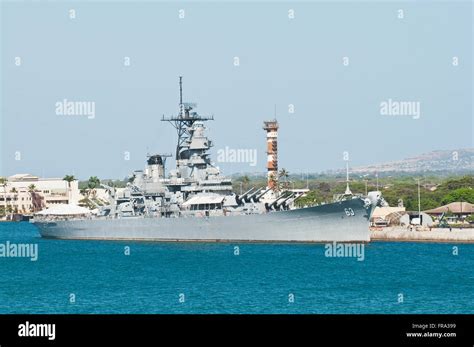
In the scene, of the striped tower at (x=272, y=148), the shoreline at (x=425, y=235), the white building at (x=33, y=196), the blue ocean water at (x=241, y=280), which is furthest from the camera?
the white building at (x=33, y=196)

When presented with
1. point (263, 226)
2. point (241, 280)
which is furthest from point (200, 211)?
point (241, 280)

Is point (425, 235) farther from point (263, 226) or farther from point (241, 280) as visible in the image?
point (241, 280)

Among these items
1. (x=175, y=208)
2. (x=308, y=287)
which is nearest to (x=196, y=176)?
(x=175, y=208)

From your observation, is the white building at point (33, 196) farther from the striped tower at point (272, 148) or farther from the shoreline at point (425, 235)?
the shoreline at point (425, 235)

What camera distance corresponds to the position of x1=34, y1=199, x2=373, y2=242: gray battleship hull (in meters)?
64.1

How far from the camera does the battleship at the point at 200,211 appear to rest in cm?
6444

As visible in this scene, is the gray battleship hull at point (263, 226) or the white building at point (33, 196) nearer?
the gray battleship hull at point (263, 226)

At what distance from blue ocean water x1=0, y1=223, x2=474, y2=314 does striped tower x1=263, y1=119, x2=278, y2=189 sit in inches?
1283

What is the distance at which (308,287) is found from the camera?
41562mm

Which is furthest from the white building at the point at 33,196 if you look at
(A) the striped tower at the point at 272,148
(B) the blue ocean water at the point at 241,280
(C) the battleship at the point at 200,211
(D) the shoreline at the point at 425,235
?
(B) the blue ocean water at the point at 241,280

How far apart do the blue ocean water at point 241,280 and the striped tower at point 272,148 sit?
32598 mm

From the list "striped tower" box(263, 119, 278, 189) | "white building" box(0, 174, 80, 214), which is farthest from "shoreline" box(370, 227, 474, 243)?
"white building" box(0, 174, 80, 214)

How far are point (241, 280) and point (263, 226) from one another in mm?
22521
